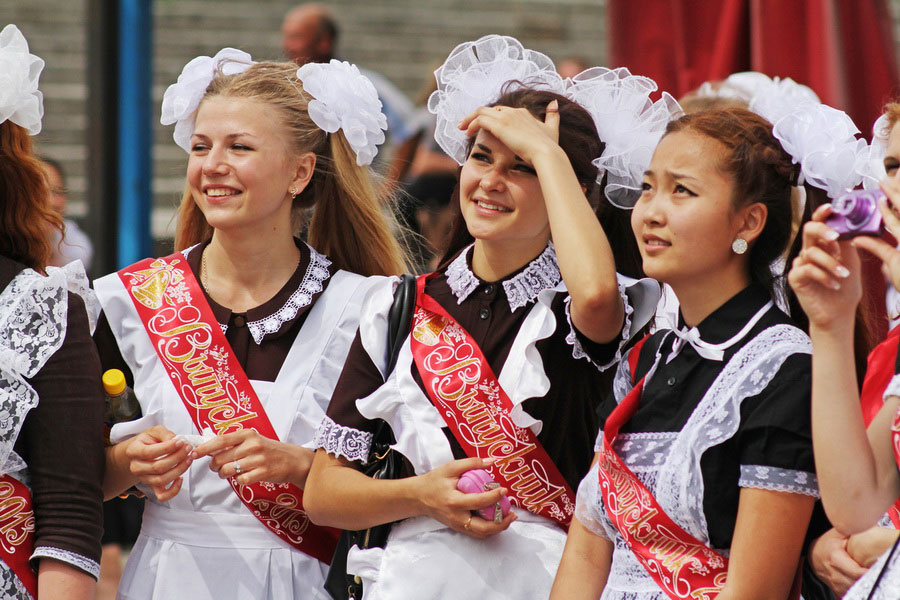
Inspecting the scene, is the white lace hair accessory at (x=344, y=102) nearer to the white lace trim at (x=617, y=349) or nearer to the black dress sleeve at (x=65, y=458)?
the white lace trim at (x=617, y=349)

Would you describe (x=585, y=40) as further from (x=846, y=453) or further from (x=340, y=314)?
(x=846, y=453)

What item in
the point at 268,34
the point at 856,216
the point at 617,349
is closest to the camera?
the point at 856,216

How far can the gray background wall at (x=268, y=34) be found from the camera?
32.7 ft

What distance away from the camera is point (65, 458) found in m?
2.46

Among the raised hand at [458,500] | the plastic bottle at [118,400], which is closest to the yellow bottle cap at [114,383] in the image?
the plastic bottle at [118,400]

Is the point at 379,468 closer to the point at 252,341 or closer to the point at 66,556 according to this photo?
the point at 252,341

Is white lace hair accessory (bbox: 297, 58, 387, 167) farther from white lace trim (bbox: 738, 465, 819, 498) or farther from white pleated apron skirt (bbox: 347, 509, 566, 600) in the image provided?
white lace trim (bbox: 738, 465, 819, 498)

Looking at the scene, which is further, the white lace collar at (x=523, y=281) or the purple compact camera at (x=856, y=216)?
the white lace collar at (x=523, y=281)

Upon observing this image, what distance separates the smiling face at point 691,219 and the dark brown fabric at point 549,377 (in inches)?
12.9

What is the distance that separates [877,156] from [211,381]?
1.54 m

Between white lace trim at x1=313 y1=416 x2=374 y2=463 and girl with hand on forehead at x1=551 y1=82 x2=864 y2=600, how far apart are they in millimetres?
492

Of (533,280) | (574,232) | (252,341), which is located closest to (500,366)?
(533,280)

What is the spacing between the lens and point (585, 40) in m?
11.5

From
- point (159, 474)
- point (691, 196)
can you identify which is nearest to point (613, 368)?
point (691, 196)
